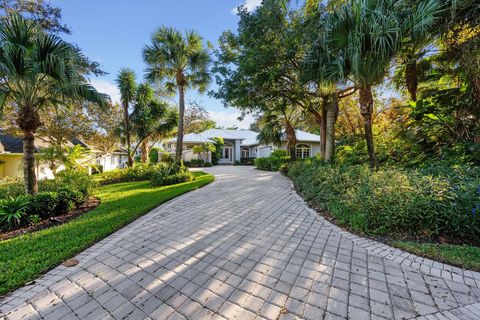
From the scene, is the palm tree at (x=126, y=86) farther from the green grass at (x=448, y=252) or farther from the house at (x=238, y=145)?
the green grass at (x=448, y=252)

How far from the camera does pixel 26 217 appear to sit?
4.77 metres

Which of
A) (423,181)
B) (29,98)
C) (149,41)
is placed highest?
(149,41)

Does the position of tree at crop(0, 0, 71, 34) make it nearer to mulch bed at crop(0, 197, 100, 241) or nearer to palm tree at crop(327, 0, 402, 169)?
mulch bed at crop(0, 197, 100, 241)

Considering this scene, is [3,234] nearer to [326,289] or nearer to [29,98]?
[29,98]

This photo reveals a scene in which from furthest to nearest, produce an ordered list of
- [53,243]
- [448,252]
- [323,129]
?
[323,129]
[53,243]
[448,252]

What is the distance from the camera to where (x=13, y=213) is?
180 inches

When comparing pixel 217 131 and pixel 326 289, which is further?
pixel 217 131

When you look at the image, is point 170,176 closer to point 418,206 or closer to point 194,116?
point 418,206

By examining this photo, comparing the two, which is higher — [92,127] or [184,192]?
[92,127]

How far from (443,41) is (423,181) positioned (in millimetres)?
5039

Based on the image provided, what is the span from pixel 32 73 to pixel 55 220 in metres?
3.86

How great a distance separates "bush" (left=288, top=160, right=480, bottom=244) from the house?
1766 cm

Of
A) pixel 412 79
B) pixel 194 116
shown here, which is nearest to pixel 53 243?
pixel 412 79

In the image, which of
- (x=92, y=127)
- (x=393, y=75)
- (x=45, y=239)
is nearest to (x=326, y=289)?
(x=45, y=239)
